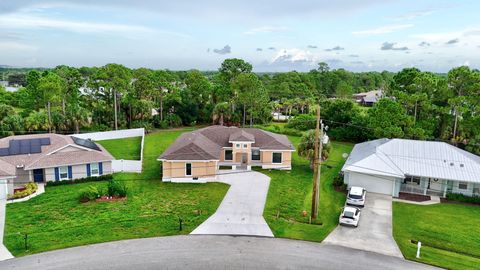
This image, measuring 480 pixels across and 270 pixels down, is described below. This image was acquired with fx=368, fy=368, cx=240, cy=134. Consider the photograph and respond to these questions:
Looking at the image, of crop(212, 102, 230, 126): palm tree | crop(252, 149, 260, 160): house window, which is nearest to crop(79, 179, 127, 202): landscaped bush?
crop(252, 149, 260, 160): house window

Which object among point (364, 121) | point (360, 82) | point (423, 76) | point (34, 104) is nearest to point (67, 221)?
point (34, 104)

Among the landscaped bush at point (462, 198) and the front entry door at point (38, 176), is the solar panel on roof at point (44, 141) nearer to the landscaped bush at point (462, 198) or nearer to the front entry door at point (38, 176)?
the front entry door at point (38, 176)

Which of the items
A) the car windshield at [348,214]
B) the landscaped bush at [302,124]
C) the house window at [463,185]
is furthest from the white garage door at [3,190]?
the landscaped bush at [302,124]

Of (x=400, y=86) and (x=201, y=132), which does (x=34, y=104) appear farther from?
(x=400, y=86)

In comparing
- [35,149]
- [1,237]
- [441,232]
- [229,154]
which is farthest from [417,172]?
[35,149]

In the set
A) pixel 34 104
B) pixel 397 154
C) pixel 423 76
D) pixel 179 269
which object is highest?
pixel 423 76

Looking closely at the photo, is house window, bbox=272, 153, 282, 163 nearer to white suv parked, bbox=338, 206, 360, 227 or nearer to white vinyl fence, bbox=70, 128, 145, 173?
white vinyl fence, bbox=70, 128, 145, 173
